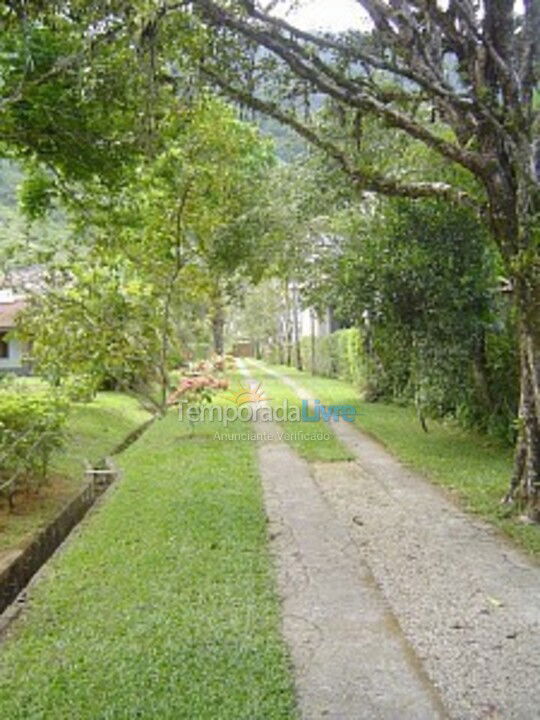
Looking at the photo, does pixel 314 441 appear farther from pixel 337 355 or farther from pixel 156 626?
pixel 337 355

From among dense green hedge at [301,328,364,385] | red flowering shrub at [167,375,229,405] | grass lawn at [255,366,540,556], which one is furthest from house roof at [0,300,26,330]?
red flowering shrub at [167,375,229,405]

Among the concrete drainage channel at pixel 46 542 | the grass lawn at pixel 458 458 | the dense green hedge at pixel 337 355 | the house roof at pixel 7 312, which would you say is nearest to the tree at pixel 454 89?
the grass lawn at pixel 458 458

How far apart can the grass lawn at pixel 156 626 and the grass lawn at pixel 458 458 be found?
2.31m

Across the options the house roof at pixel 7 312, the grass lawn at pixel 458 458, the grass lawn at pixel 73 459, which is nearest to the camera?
the grass lawn at pixel 458 458

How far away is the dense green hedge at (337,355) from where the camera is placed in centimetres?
2202

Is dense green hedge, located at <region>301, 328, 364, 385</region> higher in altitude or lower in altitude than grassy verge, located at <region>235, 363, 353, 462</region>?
higher

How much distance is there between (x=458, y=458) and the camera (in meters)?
10.4

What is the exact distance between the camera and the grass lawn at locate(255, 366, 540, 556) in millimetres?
6965

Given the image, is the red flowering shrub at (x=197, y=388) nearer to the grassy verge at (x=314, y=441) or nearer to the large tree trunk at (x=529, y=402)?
the grassy verge at (x=314, y=441)

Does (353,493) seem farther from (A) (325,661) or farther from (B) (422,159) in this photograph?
(B) (422,159)

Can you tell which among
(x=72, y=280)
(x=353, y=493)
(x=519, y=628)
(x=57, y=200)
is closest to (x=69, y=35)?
(x=57, y=200)

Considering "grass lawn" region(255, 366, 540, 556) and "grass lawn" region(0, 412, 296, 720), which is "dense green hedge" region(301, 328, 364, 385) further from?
"grass lawn" region(0, 412, 296, 720)

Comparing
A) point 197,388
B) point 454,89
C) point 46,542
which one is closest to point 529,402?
point 454,89

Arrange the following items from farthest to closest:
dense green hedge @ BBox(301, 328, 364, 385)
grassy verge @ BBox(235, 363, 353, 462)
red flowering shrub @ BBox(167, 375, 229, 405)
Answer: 1. dense green hedge @ BBox(301, 328, 364, 385)
2. red flowering shrub @ BBox(167, 375, 229, 405)
3. grassy verge @ BBox(235, 363, 353, 462)
